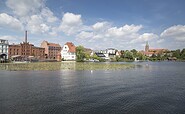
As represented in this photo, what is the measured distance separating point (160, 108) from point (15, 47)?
393ft

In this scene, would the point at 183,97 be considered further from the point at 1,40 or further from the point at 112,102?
the point at 1,40

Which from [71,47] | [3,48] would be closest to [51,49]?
[71,47]

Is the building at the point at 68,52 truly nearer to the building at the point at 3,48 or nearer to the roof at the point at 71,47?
the roof at the point at 71,47

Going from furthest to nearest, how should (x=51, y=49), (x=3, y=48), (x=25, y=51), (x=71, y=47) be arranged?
(x=51, y=49) < (x=71, y=47) < (x=25, y=51) < (x=3, y=48)

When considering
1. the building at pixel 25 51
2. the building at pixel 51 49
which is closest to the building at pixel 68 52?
the building at pixel 51 49

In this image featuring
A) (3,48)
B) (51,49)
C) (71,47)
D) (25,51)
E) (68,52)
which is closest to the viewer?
(3,48)

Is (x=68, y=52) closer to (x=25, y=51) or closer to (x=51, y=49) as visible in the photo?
(x=51, y=49)

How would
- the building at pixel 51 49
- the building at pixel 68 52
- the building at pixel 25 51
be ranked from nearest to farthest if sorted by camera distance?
the building at pixel 25 51
the building at pixel 68 52
the building at pixel 51 49

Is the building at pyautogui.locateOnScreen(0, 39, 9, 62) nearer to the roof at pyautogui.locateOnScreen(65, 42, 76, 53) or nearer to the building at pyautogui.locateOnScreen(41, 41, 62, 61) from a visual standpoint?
the building at pyautogui.locateOnScreen(41, 41, 62, 61)

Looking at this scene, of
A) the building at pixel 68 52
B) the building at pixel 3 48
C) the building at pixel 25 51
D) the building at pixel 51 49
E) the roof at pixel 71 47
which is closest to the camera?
the building at pixel 3 48

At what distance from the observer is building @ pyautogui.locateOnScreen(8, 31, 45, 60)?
11756cm

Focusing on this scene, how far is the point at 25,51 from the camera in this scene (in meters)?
128

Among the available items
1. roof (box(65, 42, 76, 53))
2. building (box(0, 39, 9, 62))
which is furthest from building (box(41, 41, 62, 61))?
building (box(0, 39, 9, 62))

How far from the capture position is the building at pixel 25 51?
386ft
